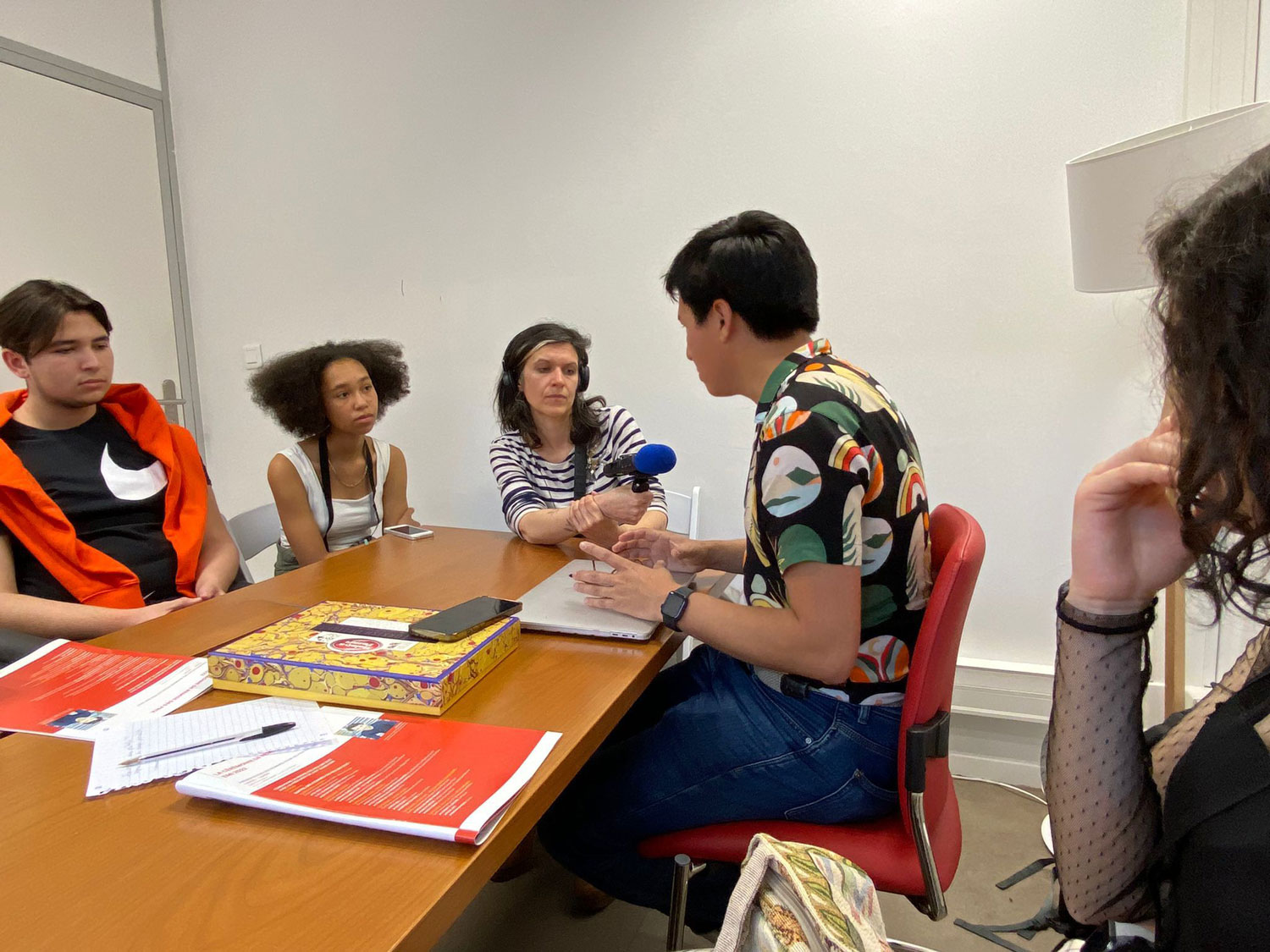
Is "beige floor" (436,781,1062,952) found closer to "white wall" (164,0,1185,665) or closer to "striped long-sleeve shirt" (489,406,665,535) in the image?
"white wall" (164,0,1185,665)

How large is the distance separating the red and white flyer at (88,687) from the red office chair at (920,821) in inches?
28.2

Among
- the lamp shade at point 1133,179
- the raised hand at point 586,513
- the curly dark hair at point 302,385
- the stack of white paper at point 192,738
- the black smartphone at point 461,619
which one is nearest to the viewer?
the stack of white paper at point 192,738

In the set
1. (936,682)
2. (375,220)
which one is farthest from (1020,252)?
(375,220)

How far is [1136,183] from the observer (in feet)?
4.99

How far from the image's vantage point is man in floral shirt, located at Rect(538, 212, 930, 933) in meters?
1.01

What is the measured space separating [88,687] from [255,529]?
4.25 feet

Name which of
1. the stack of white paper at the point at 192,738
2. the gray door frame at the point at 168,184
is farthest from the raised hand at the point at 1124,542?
the gray door frame at the point at 168,184

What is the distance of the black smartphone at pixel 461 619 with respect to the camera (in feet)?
3.50

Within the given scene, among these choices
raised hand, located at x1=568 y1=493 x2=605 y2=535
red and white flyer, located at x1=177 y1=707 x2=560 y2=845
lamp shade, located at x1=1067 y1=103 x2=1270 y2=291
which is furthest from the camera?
raised hand, located at x1=568 y1=493 x2=605 y2=535

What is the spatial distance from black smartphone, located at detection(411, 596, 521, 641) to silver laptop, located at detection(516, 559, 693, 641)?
0.19 feet

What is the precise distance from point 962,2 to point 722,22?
687 mm

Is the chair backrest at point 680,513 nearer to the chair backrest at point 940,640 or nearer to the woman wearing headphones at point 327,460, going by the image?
the woman wearing headphones at point 327,460

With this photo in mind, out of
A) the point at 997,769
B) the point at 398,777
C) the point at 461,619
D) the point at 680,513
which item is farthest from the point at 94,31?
the point at 997,769

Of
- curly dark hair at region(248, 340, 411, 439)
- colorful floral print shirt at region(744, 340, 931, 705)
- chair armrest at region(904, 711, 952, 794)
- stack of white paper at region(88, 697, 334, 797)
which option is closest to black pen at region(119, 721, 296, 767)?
stack of white paper at region(88, 697, 334, 797)
